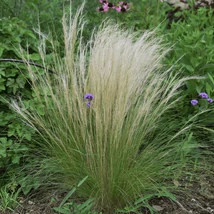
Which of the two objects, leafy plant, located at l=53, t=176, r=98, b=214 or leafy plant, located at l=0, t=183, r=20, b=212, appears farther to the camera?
leafy plant, located at l=0, t=183, r=20, b=212

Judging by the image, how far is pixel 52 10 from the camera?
399 centimetres

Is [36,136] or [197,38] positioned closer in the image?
[36,136]

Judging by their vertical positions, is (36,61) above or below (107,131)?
above

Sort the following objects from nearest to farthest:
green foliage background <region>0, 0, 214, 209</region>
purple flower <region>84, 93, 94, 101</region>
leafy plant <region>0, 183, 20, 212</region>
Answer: purple flower <region>84, 93, 94, 101</region>, leafy plant <region>0, 183, 20, 212</region>, green foliage background <region>0, 0, 214, 209</region>

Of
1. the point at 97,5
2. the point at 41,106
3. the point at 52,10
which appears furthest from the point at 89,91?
the point at 97,5

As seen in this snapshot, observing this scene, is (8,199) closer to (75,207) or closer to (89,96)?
(75,207)

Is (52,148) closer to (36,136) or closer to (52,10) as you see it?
(36,136)

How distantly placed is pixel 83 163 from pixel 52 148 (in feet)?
0.90

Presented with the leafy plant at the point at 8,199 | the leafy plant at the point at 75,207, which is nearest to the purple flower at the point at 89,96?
the leafy plant at the point at 75,207

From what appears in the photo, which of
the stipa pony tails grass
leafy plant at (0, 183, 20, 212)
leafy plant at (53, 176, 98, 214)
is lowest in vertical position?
leafy plant at (0, 183, 20, 212)

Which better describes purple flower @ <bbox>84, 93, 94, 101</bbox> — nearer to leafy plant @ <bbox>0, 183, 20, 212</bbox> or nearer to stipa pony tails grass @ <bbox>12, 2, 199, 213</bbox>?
stipa pony tails grass @ <bbox>12, 2, 199, 213</bbox>

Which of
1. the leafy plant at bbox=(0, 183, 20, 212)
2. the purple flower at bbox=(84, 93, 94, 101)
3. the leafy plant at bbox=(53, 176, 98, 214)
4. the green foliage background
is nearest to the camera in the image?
the leafy plant at bbox=(53, 176, 98, 214)

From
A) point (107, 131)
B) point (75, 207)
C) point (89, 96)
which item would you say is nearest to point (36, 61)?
point (89, 96)

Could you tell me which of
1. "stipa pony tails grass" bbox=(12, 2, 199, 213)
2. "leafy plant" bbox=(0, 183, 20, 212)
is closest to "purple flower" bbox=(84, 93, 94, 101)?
"stipa pony tails grass" bbox=(12, 2, 199, 213)
